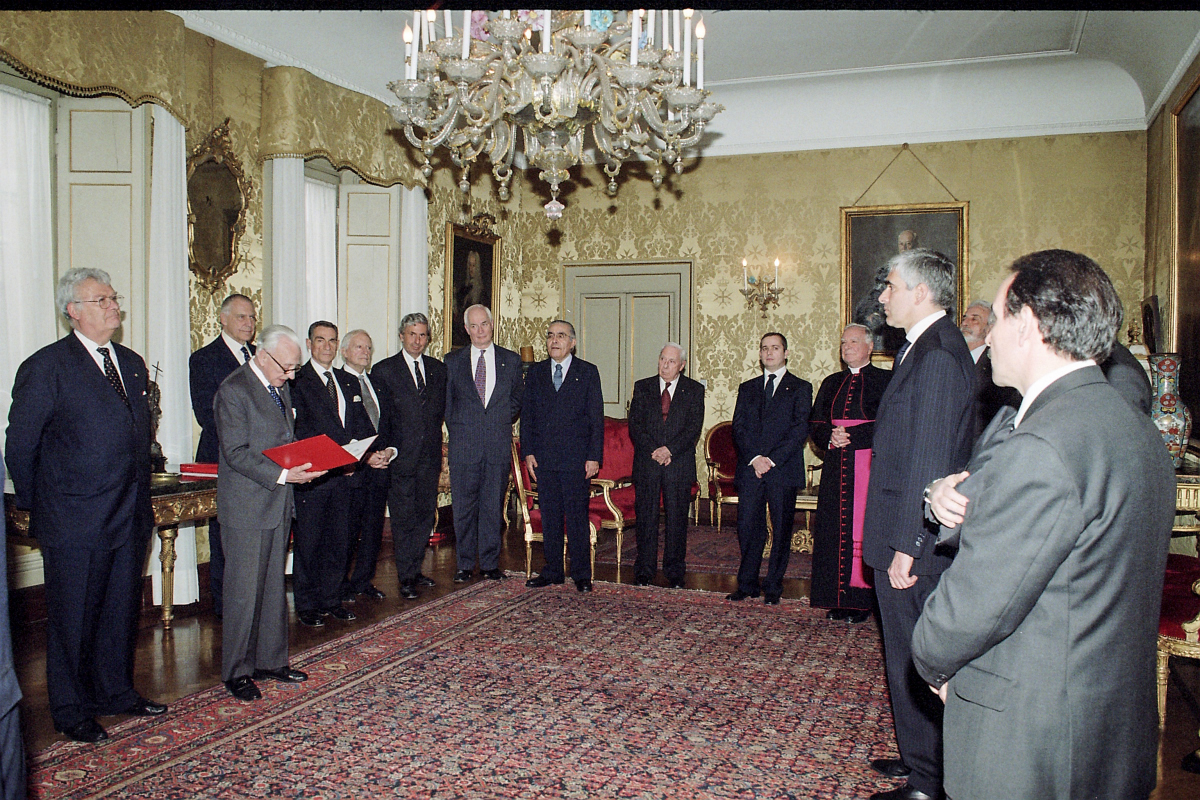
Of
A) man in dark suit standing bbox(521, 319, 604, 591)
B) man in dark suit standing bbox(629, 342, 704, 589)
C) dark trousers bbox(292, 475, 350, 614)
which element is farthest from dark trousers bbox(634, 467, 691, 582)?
dark trousers bbox(292, 475, 350, 614)

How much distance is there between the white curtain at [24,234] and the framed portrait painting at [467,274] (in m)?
3.82

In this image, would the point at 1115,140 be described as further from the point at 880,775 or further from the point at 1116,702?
the point at 1116,702

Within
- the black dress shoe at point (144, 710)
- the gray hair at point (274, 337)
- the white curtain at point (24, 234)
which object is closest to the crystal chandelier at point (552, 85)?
the gray hair at point (274, 337)

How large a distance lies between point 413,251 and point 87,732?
5.23 m

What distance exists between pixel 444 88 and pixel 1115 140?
6.34 m

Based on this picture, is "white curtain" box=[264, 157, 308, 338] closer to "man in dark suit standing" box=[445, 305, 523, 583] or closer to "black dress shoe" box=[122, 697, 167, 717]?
"man in dark suit standing" box=[445, 305, 523, 583]

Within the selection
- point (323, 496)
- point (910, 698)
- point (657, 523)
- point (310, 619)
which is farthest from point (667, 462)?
point (910, 698)

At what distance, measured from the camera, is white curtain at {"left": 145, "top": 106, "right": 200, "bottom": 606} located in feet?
17.6

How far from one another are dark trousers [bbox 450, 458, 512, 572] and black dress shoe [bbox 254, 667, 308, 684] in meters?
2.18

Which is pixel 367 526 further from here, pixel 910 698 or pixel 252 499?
pixel 910 698

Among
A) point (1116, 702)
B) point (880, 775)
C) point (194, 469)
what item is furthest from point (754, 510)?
point (1116, 702)

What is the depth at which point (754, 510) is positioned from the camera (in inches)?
222

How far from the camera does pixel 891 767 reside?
3.09 metres

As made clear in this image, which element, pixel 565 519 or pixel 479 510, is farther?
pixel 479 510
